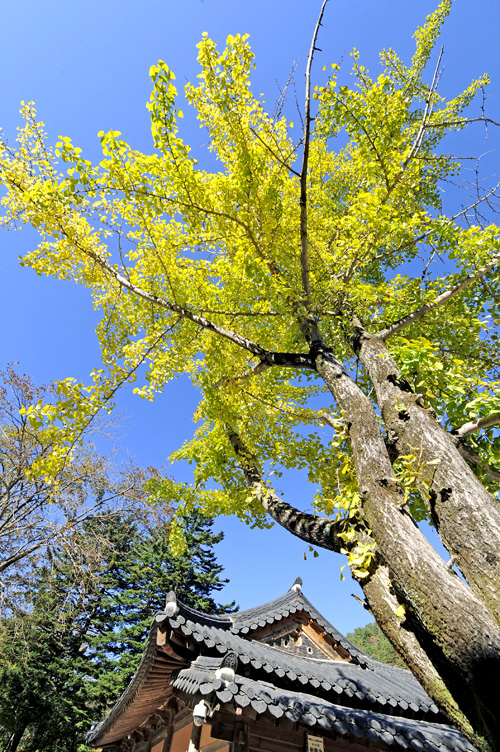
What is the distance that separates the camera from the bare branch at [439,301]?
4.02 metres

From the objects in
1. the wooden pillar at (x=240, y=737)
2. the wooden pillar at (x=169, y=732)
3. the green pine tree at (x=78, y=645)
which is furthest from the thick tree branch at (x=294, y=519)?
the green pine tree at (x=78, y=645)

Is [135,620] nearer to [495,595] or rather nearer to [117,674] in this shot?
[117,674]

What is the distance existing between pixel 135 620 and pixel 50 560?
11.5 meters

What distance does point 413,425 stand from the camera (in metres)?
2.78

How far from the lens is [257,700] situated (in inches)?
165

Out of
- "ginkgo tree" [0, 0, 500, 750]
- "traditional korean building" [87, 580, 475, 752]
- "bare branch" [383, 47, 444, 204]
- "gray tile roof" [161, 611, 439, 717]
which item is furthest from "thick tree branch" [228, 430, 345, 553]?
"bare branch" [383, 47, 444, 204]

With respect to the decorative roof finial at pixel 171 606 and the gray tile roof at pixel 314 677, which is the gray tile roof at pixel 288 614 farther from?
the decorative roof finial at pixel 171 606

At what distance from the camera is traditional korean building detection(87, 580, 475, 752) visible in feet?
14.2

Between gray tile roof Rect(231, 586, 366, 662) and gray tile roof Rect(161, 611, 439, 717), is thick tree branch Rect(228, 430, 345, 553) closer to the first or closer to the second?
gray tile roof Rect(161, 611, 439, 717)

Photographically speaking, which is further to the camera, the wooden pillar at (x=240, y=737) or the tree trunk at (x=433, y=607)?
the wooden pillar at (x=240, y=737)

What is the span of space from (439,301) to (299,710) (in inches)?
194

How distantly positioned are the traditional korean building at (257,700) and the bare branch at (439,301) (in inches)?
161

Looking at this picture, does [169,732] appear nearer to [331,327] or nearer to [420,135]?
[331,327]

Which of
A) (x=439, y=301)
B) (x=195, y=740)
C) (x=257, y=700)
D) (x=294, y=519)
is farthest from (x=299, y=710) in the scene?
(x=439, y=301)
